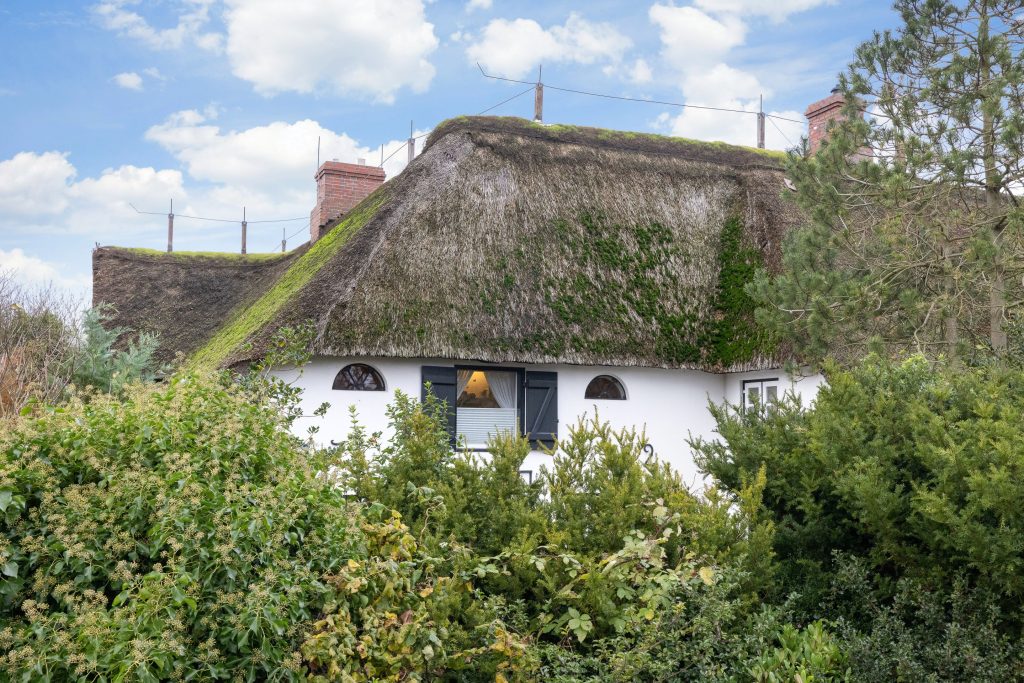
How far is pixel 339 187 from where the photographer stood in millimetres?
19234

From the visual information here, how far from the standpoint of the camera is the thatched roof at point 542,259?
11.8 meters

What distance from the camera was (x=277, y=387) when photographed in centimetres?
596

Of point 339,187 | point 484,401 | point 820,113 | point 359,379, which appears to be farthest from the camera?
point 339,187

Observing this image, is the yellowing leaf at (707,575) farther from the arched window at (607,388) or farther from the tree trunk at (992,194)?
the arched window at (607,388)

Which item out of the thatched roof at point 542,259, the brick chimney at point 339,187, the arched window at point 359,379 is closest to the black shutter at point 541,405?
the thatched roof at point 542,259

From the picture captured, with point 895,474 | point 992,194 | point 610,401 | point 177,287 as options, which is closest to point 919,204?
point 992,194

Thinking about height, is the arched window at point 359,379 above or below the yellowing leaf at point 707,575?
above

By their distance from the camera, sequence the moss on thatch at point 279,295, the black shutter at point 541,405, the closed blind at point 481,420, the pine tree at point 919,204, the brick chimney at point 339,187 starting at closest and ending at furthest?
the pine tree at point 919,204, the black shutter at point 541,405, the closed blind at point 481,420, the moss on thatch at point 279,295, the brick chimney at point 339,187

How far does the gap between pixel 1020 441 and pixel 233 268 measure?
60.3ft

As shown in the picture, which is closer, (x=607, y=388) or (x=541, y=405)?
(x=541, y=405)

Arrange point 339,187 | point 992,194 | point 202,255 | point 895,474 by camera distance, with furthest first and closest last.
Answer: point 202,255 < point 339,187 < point 992,194 < point 895,474

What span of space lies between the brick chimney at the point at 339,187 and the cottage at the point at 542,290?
3.24 meters

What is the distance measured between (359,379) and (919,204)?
7.32m

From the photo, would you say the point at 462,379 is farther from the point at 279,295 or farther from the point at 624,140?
the point at 624,140
